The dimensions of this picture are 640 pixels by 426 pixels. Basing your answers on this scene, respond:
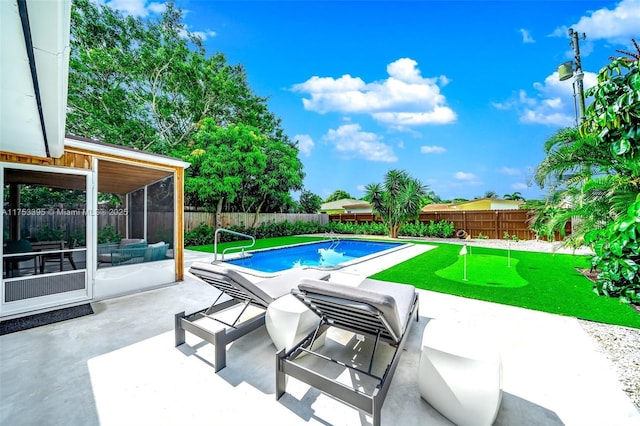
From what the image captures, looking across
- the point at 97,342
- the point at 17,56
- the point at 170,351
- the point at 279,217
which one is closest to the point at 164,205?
the point at 97,342

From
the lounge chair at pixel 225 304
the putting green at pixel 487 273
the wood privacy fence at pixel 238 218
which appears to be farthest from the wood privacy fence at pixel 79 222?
the wood privacy fence at pixel 238 218

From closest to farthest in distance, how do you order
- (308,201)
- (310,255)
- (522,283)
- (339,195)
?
Result: (522,283), (310,255), (308,201), (339,195)

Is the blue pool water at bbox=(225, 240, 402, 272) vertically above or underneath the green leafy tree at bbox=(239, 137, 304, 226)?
underneath

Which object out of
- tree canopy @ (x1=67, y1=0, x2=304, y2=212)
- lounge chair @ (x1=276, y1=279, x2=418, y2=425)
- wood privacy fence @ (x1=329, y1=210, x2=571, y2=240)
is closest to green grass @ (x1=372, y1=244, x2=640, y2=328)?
lounge chair @ (x1=276, y1=279, x2=418, y2=425)

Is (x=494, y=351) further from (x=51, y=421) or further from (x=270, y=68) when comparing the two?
(x=270, y=68)

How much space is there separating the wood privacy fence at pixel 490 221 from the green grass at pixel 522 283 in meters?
6.90

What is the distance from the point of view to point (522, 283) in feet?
20.0

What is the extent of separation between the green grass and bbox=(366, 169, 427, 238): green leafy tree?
723 centimetres

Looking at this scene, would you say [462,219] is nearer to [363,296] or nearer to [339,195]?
[363,296]

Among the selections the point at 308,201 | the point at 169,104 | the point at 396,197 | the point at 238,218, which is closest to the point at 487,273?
the point at 396,197

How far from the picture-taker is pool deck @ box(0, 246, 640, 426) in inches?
83.2

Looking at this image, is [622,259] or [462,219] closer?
[622,259]

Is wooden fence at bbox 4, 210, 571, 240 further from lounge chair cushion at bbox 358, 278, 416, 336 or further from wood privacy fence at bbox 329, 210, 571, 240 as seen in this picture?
lounge chair cushion at bbox 358, 278, 416, 336

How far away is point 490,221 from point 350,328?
17.4 metres
